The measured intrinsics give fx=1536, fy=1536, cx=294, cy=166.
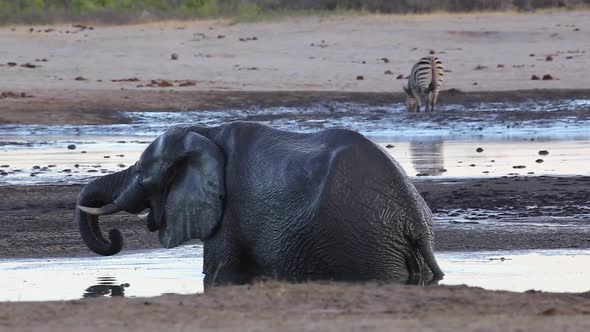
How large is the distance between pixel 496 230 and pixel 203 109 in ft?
48.7

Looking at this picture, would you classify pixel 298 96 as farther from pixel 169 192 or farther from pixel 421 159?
pixel 169 192

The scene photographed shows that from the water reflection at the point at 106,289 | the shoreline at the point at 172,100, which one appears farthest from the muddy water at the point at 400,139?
the water reflection at the point at 106,289

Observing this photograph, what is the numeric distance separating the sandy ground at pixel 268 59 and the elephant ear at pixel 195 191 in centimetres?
1419

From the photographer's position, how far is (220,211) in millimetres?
9047

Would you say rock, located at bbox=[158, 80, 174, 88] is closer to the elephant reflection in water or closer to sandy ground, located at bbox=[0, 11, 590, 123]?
sandy ground, located at bbox=[0, 11, 590, 123]

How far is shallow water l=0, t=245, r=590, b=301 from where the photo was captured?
9.06 metres

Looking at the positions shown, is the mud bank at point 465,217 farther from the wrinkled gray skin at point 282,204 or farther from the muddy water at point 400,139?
the wrinkled gray skin at point 282,204

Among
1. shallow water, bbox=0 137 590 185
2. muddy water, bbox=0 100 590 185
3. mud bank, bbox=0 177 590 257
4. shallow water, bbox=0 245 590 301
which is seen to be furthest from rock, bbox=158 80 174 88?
shallow water, bbox=0 245 590 301

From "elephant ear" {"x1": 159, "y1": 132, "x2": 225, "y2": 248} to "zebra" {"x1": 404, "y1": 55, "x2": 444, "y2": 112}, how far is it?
17.3 meters

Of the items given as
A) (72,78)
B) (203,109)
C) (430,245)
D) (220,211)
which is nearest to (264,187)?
(220,211)

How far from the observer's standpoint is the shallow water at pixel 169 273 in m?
9.06

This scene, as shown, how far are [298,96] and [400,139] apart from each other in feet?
22.5

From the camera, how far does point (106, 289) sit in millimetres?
9188

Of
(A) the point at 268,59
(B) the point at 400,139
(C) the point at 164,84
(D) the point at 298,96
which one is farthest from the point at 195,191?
(A) the point at 268,59
